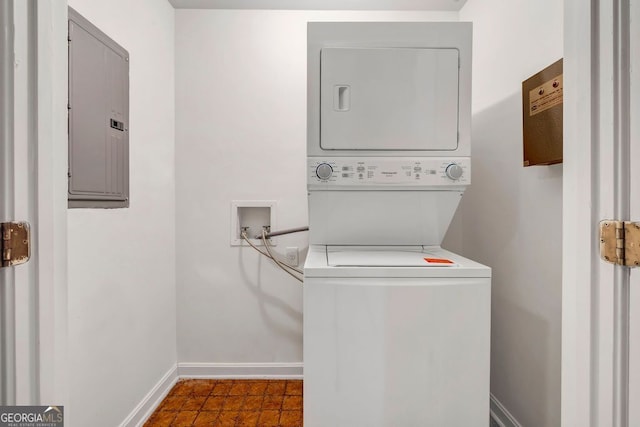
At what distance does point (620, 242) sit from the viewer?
24.2 inches

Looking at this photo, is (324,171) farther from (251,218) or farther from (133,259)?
(133,259)

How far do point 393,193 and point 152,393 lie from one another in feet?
5.88

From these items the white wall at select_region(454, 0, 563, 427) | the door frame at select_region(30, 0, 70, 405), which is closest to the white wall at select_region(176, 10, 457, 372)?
the white wall at select_region(454, 0, 563, 427)

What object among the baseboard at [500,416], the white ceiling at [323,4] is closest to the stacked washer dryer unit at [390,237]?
the baseboard at [500,416]

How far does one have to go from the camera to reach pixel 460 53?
1420mm

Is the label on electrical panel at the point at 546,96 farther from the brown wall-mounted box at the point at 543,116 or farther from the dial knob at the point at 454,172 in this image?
the dial knob at the point at 454,172

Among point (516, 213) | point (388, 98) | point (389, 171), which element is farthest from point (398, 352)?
point (388, 98)

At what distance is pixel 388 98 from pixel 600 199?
95cm

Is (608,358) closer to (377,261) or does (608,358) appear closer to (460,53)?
(377,261)

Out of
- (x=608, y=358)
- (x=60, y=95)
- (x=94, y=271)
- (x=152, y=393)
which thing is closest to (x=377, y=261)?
(x=608, y=358)

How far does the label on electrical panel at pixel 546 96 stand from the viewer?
3.85 feet

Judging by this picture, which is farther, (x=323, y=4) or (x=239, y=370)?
(x=239, y=370)

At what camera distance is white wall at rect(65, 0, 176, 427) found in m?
1.33

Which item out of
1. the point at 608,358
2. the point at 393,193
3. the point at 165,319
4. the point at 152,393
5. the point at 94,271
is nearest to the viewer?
the point at 608,358
